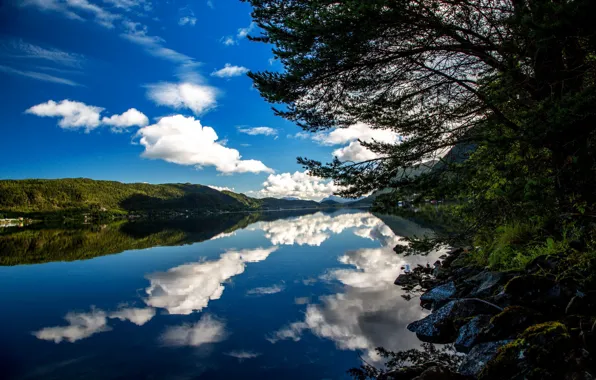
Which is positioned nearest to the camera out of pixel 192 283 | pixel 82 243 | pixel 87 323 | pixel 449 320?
pixel 449 320

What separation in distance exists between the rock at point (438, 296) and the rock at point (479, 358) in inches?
163

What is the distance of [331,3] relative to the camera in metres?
8.29

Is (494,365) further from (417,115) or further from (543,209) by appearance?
(417,115)

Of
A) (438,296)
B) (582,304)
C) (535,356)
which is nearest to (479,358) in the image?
(535,356)

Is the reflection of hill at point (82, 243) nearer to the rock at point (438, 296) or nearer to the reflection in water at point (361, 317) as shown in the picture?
the reflection in water at point (361, 317)

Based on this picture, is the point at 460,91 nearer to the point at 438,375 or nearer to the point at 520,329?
the point at 520,329

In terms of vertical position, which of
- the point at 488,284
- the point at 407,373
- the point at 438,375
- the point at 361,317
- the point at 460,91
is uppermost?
the point at 460,91

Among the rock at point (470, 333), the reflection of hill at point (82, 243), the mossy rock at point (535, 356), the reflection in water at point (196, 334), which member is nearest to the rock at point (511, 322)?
the rock at point (470, 333)

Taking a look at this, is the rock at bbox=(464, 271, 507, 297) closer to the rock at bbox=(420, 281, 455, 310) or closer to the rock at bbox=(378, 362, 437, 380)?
the rock at bbox=(420, 281, 455, 310)

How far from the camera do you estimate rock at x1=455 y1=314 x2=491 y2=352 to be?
6348mm

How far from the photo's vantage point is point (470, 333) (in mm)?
6547

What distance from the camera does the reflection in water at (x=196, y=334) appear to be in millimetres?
8281

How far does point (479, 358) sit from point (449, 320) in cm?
238

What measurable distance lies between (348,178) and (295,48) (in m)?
4.06
